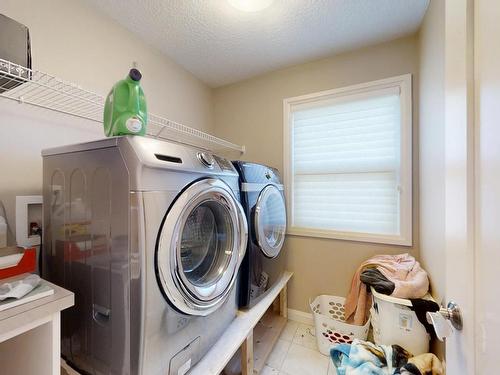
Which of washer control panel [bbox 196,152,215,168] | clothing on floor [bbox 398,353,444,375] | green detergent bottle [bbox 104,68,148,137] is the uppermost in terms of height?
green detergent bottle [bbox 104,68,148,137]

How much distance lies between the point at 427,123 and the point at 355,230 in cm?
98

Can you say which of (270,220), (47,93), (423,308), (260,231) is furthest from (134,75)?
(423,308)

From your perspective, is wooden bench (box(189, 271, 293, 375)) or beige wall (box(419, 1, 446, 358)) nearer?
wooden bench (box(189, 271, 293, 375))

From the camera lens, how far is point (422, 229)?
5.47ft

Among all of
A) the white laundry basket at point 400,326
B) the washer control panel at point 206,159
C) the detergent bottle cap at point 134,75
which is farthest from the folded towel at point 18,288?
the white laundry basket at point 400,326

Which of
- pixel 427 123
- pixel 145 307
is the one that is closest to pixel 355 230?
pixel 427 123

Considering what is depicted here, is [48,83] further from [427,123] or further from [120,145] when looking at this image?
[427,123]

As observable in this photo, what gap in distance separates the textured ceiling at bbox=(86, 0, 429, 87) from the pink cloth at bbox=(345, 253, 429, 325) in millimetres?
1773

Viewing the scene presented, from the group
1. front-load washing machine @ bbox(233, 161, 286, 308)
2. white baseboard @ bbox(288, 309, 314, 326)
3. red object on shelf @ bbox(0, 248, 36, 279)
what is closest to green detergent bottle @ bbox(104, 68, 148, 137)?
red object on shelf @ bbox(0, 248, 36, 279)

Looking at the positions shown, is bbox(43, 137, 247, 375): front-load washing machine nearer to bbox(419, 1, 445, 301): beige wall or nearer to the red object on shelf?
the red object on shelf

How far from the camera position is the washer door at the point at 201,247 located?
860 millimetres

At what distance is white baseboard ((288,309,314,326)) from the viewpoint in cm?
211

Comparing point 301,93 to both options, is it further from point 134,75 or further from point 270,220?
point 134,75

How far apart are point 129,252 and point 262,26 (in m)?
1.76
